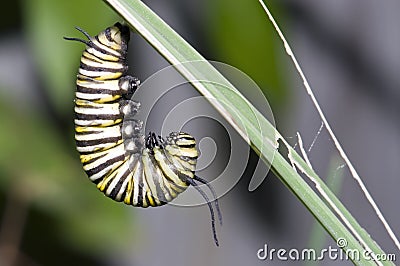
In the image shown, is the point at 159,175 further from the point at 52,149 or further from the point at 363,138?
the point at 363,138

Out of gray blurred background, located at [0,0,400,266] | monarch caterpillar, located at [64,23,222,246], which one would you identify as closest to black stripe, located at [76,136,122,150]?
monarch caterpillar, located at [64,23,222,246]

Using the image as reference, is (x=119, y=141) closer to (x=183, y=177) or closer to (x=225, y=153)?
(x=183, y=177)

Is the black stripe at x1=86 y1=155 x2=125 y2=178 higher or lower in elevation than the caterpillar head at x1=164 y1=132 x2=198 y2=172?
lower

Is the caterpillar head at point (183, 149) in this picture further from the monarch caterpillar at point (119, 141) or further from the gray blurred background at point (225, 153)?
the gray blurred background at point (225, 153)

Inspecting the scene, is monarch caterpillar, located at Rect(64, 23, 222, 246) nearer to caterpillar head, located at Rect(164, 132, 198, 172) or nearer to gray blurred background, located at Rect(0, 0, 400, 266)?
caterpillar head, located at Rect(164, 132, 198, 172)

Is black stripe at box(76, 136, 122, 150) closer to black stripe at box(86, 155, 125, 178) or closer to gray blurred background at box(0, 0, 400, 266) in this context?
black stripe at box(86, 155, 125, 178)

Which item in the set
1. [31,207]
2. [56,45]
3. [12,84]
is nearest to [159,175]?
[56,45]

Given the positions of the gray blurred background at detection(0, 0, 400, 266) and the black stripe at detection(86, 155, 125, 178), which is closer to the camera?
the black stripe at detection(86, 155, 125, 178)

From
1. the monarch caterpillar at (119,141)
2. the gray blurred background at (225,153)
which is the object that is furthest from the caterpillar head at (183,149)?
the gray blurred background at (225,153)
